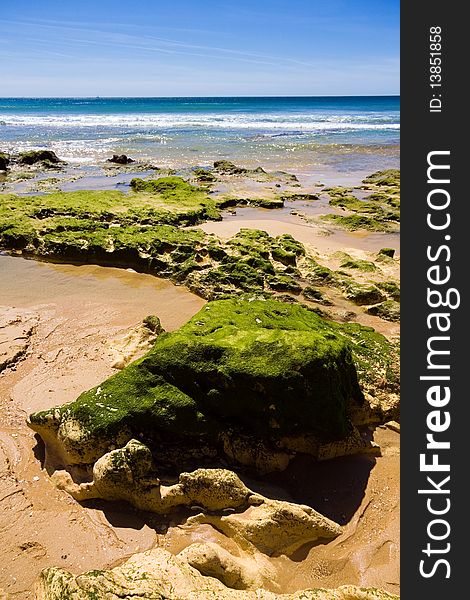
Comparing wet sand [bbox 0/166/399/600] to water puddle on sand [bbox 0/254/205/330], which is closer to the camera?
wet sand [bbox 0/166/399/600]

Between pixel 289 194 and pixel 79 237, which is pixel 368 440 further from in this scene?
pixel 289 194

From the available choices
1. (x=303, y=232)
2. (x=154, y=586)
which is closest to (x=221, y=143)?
(x=303, y=232)

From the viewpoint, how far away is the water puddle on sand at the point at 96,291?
8.80 m

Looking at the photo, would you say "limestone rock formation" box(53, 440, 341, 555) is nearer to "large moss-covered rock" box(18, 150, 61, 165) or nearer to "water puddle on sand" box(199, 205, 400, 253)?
"water puddle on sand" box(199, 205, 400, 253)

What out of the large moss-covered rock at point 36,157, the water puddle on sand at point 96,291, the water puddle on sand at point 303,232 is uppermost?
the large moss-covered rock at point 36,157

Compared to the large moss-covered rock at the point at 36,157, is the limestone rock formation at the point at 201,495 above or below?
below

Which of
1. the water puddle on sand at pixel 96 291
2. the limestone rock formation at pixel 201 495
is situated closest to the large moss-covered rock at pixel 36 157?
the water puddle on sand at pixel 96 291

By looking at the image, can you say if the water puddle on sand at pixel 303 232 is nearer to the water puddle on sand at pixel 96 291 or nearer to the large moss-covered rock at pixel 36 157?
the water puddle on sand at pixel 96 291

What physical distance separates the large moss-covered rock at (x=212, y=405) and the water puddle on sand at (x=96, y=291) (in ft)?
9.72

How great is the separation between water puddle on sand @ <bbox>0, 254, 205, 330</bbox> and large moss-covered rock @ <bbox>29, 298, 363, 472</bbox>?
9.72ft

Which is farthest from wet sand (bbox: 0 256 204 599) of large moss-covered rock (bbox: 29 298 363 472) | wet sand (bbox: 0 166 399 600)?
large moss-covered rock (bbox: 29 298 363 472)

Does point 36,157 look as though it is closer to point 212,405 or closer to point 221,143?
point 221,143

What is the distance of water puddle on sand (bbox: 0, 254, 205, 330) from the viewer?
8.80 m

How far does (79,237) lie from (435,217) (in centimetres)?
1027
